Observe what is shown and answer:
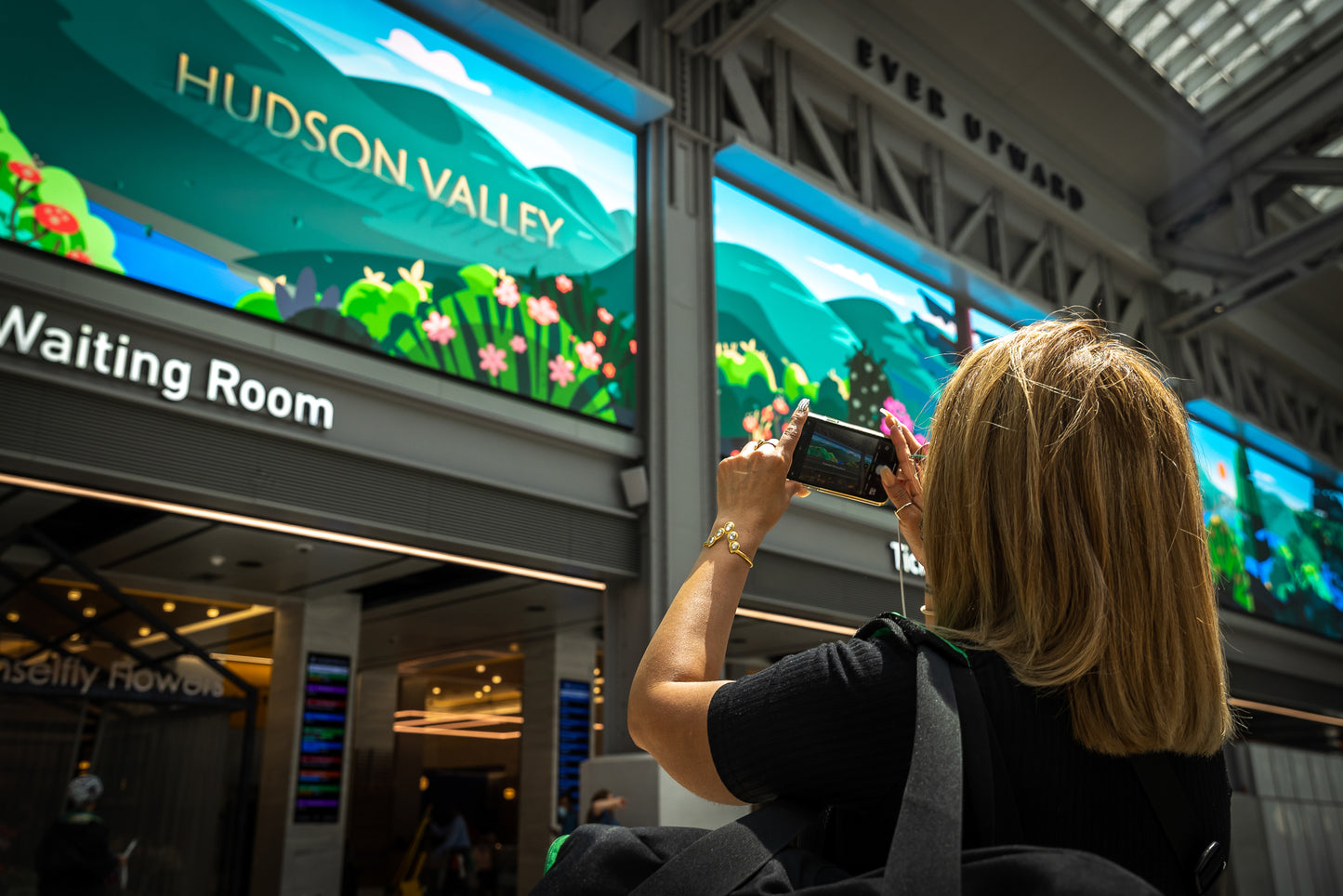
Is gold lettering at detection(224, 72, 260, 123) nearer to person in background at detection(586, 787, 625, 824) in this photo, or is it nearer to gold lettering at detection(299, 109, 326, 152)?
gold lettering at detection(299, 109, 326, 152)

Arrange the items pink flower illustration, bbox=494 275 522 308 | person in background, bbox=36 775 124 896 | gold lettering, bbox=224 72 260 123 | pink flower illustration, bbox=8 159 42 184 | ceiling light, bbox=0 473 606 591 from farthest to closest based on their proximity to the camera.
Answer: pink flower illustration, bbox=494 275 522 308
gold lettering, bbox=224 72 260 123
ceiling light, bbox=0 473 606 591
person in background, bbox=36 775 124 896
pink flower illustration, bbox=8 159 42 184

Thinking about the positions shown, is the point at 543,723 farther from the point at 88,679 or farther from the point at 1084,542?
the point at 1084,542

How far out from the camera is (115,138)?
577 centimetres

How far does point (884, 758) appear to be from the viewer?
78 centimetres

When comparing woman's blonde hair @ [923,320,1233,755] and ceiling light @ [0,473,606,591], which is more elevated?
ceiling light @ [0,473,606,591]

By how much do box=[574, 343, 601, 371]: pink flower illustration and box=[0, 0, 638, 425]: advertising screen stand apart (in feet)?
0.06

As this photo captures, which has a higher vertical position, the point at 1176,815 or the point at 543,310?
the point at 543,310

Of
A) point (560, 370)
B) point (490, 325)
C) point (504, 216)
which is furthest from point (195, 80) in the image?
point (560, 370)

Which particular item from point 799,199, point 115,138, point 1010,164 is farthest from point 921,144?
point 115,138

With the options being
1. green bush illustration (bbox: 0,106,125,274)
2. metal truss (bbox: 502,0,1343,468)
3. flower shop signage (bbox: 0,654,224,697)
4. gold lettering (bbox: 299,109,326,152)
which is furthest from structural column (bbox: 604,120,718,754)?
green bush illustration (bbox: 0,106,125,274)

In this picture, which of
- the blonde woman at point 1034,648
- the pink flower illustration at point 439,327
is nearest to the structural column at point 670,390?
the pink flower illustration at point 439,327

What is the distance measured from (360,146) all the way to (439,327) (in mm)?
1344

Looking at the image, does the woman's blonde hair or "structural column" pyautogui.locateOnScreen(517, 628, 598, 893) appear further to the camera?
"structural column" pyautogui.locateOnScreen(517, 628, 598, 893)

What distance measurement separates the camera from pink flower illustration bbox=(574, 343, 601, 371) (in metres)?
7.90
